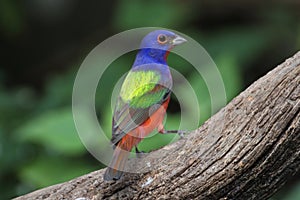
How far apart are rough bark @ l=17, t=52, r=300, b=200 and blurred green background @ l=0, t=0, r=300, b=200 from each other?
993mm

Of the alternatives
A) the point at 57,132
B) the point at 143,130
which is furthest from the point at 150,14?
the point at 143,130

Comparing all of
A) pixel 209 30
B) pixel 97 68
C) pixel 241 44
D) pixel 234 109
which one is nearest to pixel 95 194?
pixel 234 109

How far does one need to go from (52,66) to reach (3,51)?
49 cm

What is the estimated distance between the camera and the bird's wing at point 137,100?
8.48 ft

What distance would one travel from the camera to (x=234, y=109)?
2.68 meters

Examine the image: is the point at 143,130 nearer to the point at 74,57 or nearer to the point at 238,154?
the point at 238,154

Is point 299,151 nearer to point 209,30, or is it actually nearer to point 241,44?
point 241,44

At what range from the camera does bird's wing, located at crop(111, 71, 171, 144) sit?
2.59 m

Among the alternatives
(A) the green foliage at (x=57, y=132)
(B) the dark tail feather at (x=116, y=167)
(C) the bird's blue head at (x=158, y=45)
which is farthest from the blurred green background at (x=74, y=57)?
(B) the dark tail feather at (x=116, y=167)

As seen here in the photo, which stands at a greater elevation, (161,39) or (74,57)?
(74,57)

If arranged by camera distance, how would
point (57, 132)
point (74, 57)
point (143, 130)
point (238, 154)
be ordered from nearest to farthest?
point (238, 154), point (143, 130), point (57, 132), point (74, 57)

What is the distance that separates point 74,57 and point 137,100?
3.55 metres

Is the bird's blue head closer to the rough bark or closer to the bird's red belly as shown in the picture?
the bird's red belly

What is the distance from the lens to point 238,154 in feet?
8.44
